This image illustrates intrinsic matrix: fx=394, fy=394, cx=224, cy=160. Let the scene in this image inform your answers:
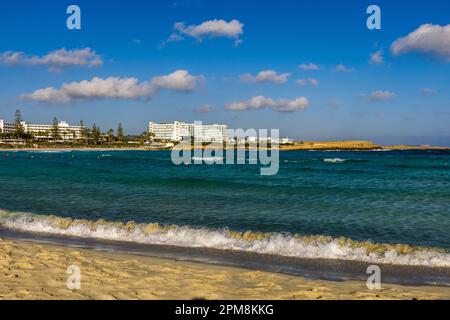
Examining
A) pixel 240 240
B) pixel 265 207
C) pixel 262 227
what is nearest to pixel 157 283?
pixel 240 240

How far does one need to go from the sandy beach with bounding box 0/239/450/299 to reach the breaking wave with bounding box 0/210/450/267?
96.5 inches

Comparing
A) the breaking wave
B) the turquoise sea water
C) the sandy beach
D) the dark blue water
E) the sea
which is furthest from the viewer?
the dark blue water

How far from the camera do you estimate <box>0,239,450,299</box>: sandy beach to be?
24.1ft

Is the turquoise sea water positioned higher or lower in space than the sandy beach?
lower

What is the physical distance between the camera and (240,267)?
33.0ft

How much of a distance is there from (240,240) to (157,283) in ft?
16.9

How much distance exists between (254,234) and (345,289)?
564cm

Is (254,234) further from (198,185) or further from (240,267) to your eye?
(198,185)

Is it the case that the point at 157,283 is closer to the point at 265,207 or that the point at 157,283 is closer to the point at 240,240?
the point at 240,240

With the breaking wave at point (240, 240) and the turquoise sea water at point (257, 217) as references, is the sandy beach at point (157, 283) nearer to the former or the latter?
the breaking wave at point (240, 240)

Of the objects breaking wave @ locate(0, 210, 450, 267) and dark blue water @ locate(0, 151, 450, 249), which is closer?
breaking wave @ locate(0, 210, 450, 267)

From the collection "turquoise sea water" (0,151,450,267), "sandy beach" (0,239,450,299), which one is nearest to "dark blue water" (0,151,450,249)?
"turquoise sea water" (0,151,450,267)

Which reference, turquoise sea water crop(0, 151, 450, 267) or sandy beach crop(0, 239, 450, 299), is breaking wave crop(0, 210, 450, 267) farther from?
sandy beach crop(0, 239, 450, 299)
